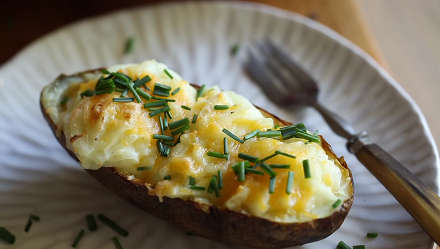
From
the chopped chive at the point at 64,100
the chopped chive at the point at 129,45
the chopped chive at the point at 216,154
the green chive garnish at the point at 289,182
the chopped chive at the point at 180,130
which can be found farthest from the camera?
the chopped chive at the point at 129,45

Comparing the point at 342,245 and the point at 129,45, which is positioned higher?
the point at 129,45

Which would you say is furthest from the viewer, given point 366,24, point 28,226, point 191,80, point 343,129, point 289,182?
point 366,24

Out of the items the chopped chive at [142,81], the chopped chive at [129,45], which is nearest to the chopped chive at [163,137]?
the chopped chive at [142,81]

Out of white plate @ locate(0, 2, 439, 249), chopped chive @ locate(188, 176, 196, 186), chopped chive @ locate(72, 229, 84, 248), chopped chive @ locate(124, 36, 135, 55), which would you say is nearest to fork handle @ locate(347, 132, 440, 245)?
white plate @ locate(0, 2, 439, 249)

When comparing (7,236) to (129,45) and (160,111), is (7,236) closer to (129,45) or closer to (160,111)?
(160,111)

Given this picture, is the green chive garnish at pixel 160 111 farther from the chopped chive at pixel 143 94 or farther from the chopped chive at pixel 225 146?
the chopped chive at pixel 225 146

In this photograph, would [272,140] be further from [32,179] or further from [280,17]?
[280,17]

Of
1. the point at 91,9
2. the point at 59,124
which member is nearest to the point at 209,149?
the point at 59,124

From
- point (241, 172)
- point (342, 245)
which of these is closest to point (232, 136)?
point (241, 172)
